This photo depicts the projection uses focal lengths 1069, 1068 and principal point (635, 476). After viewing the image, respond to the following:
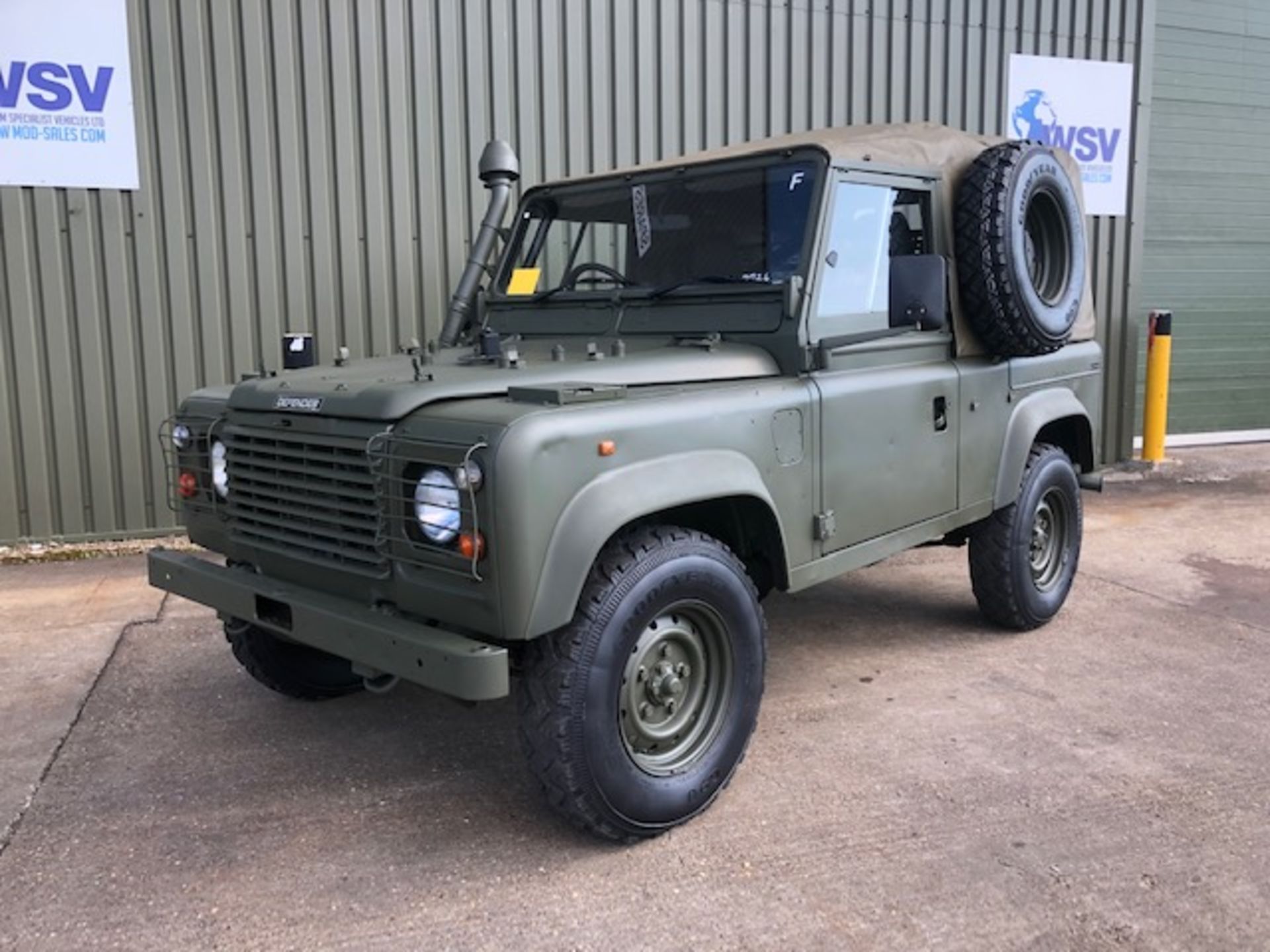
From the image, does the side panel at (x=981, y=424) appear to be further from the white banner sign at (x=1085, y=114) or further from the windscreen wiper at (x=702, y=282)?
the white banner sign at (x=1085, y=114)

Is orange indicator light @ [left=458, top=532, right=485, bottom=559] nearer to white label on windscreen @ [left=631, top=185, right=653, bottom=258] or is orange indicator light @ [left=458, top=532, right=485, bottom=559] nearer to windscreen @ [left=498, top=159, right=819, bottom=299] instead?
windscreen @ [left=498, top=159, right=819, bottom=299]

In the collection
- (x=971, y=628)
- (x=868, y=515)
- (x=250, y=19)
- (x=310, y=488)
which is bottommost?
(x=971, y=628)

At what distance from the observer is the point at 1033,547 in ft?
16.6

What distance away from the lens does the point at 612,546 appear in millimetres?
2994

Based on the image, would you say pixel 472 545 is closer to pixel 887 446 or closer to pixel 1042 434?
pixel 887 446

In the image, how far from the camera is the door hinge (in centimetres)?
360

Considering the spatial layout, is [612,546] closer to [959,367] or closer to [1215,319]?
[959,367]

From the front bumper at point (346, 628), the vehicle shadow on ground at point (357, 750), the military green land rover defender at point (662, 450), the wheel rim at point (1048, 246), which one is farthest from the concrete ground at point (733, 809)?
the wheel rim at point (1048, 246)

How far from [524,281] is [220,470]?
156cm

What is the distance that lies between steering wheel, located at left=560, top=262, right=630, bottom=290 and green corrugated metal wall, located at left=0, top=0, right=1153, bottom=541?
10.5 ft

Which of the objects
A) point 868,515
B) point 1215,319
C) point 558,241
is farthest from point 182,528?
point 1215,319

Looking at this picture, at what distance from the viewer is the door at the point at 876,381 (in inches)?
145

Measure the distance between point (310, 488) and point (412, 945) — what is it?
4.20 ft

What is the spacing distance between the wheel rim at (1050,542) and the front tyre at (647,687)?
231cm
